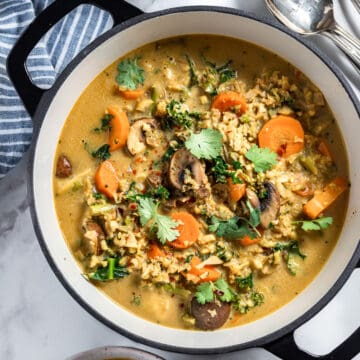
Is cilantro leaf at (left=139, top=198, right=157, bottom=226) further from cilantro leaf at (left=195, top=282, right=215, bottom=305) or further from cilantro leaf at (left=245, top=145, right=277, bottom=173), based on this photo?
cilantro leaf at (left=245, top=145, right=277, bottom=173)

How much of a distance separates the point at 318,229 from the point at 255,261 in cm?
36

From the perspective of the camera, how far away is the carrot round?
11.3 feet

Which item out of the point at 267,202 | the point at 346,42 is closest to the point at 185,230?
the point at 267,202

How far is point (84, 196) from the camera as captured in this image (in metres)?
3.50

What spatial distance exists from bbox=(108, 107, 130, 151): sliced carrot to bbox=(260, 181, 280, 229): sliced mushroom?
74 cm

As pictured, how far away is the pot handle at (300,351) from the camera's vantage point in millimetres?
3363

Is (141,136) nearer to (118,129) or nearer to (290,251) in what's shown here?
(118,129)

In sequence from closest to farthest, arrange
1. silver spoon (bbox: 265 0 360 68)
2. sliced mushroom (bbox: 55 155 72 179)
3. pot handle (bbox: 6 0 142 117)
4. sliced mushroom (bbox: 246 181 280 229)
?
pot handle (bbox: 6 0 142 117), sliced mushroom (bbox: 246 181 280 229), sliced mushroom (bbox: 55 155 72 179), silver spoon (bbox: 265 0 360 68)

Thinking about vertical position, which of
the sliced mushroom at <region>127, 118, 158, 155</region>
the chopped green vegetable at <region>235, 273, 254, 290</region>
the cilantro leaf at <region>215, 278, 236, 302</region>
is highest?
the sliced mushroom at <region>127, 118, 158, 155</region>

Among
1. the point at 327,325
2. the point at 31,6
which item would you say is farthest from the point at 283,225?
the point at 31,6

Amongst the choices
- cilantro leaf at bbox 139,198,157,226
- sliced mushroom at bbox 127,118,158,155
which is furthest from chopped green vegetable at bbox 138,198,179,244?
sliced mushroom at bbox 127,118,158,155

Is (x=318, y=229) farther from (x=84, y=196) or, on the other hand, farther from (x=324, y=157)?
(x=84, y=196)

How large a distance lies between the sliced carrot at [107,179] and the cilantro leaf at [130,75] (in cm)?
41

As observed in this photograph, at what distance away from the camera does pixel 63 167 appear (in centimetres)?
349
